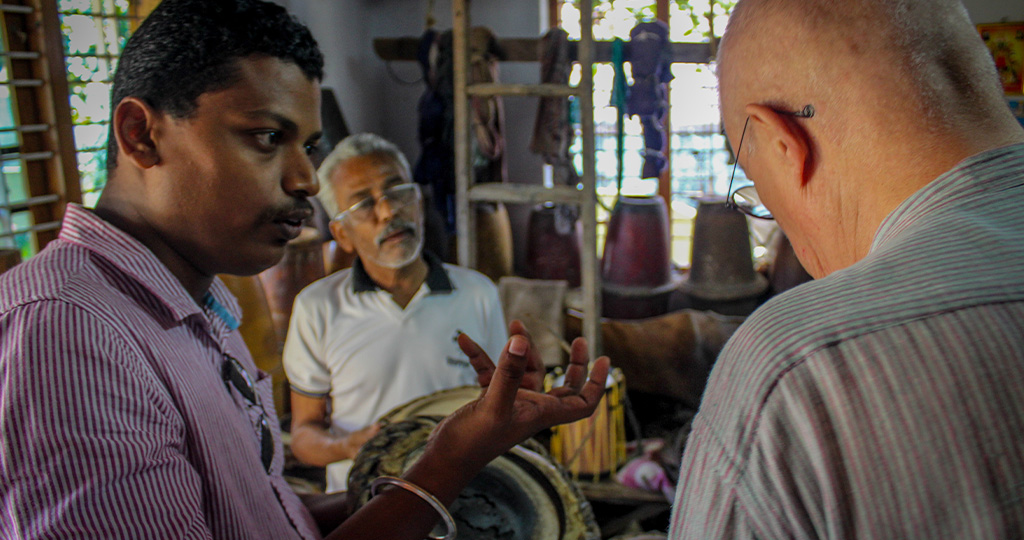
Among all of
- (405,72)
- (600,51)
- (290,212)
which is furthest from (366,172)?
(405,72)

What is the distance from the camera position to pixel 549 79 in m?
4.62

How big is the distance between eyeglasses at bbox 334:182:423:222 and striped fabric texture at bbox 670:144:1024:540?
1.95m

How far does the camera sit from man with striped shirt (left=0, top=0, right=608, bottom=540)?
826mm

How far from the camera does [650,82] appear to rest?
4539 mm

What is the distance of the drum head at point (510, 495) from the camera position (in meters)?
1.43

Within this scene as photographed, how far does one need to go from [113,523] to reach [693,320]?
4052 mm

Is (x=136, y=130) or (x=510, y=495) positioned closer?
(x=136, y=130)

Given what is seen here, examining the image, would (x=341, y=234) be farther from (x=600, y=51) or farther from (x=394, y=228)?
(x=600, y=51)

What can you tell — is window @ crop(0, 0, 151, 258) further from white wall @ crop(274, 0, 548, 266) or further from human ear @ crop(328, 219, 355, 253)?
white wall @ crop(274, 0, 548, 266)

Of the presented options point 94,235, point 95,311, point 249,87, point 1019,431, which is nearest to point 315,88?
point 249,87

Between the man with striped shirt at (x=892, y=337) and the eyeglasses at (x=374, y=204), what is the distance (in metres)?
1.80

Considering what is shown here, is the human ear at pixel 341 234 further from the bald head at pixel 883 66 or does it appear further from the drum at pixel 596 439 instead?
the bald head at pixel 883 66

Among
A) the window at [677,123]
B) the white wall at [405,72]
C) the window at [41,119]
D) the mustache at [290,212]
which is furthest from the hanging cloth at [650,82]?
the mustache at [290,212]

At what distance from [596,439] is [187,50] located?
2.75m
